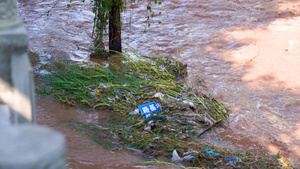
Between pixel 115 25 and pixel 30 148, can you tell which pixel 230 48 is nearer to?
pixel 115 25

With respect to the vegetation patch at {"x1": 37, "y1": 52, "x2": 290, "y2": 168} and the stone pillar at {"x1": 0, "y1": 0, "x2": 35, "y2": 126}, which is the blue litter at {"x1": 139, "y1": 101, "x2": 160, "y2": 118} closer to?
the vegetation patch at {"x1": 37, "y1": 52, "x2": 290, "y2": 168}

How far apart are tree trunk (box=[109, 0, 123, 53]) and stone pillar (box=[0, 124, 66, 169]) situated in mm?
4876

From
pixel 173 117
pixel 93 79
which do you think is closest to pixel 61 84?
pixel 93 79

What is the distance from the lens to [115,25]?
5875 mm

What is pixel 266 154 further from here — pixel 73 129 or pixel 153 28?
pixel 153 28

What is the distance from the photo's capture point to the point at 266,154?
133 inches

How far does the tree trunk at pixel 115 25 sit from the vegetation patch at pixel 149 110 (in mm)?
703

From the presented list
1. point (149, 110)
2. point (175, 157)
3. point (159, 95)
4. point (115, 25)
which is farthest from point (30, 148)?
point (115, 25)

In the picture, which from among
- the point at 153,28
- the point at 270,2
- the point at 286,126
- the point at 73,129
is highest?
the point at 270,2

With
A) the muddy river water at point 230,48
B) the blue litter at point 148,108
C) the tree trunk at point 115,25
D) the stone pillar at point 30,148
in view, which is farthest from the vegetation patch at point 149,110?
the stone pillar at point 30,148

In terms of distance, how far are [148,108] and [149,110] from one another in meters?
0.03

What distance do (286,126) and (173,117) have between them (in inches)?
63.0

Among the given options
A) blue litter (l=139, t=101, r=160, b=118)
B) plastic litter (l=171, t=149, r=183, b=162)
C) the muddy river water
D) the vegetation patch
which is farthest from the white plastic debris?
plastic litter (l=171, t=149, r=183, b=162)

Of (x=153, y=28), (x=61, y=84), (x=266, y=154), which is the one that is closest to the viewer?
(x=266, y=154)
